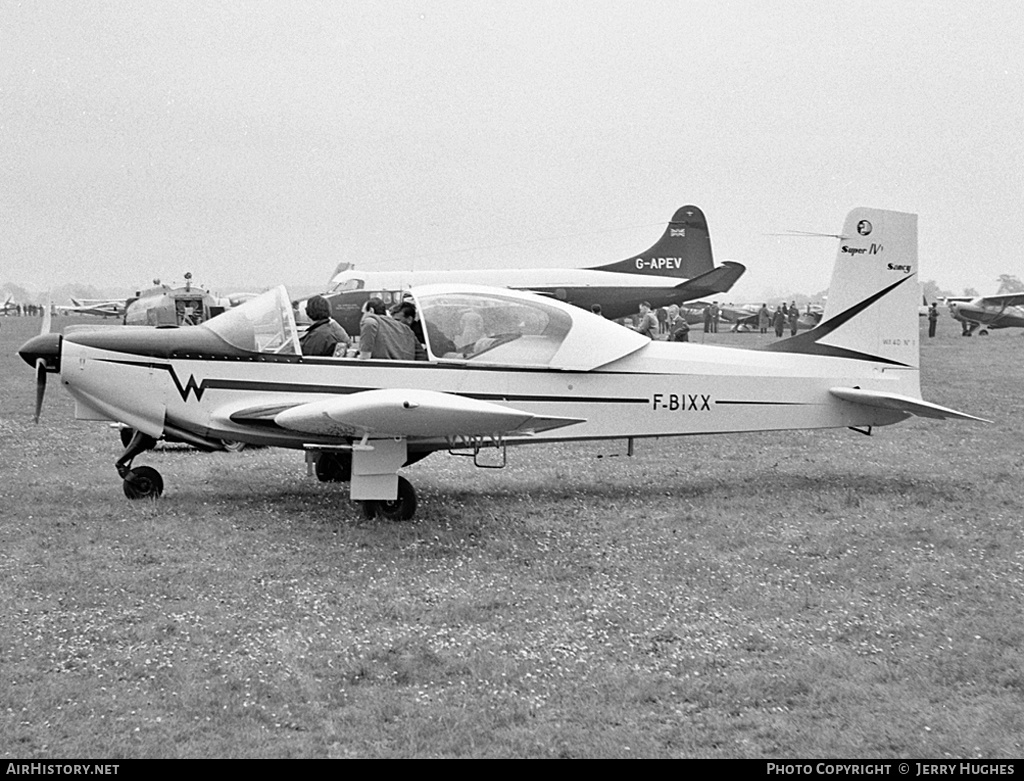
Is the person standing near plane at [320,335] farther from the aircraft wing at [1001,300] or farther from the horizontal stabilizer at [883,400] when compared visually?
the aircraft wing at [1001,300]

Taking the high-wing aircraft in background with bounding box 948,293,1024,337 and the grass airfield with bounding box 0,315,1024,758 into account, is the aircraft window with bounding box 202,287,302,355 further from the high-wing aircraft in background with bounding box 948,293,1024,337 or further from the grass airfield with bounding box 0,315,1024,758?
the high-wing aircraft in background with bounding box 948,293,1024,337

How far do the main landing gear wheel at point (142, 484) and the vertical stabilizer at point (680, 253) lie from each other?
23.1 meters

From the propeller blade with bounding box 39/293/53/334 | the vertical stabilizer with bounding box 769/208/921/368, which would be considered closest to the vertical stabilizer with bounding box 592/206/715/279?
the vertical stabilizer with bounding box 769/208/921/368

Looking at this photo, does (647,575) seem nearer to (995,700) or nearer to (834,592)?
(834,592)

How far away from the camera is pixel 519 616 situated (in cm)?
506

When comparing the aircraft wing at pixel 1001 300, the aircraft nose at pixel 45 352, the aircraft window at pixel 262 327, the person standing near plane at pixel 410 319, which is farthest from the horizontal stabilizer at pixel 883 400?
the aircraft wing at pixel 1001 300

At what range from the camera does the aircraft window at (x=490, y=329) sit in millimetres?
7738

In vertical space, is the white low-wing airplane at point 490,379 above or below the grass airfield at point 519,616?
above

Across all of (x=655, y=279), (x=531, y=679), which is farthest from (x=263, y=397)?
(x=655, y=279)

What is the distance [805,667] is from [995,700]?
0.77m

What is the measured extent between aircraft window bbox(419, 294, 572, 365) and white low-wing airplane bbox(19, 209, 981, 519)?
12 mm

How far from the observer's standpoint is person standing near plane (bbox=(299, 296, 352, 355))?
7895 mm


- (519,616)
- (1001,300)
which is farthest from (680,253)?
(519,616)

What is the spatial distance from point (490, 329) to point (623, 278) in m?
20.8
